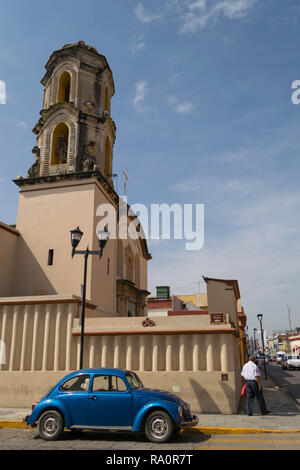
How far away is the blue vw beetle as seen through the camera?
755 centimetres

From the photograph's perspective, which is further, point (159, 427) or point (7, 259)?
point (7, 259)

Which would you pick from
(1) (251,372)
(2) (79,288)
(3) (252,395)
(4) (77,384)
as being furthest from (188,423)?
(2) (79,288)

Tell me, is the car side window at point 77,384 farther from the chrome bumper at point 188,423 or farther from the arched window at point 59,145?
the arched window at point 59,145

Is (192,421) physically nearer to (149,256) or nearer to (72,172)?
(72,172)

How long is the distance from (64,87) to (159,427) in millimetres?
21702

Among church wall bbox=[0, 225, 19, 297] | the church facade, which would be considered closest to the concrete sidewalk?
church wall bbox=[0, 225, 19, 297]

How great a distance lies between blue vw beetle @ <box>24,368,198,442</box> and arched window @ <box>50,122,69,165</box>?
52.4 ft

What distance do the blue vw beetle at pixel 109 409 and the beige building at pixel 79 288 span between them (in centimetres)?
374

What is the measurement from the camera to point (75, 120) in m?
21.5

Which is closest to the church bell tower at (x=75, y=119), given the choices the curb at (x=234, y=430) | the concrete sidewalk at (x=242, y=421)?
the concrete sidewalk at (x=242, y=421)

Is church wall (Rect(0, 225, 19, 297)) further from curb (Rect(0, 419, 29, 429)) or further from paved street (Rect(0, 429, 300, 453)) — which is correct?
paved street (Rect(0, 429, 300, 453))

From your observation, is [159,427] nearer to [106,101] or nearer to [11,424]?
[11,424]

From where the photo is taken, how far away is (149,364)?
1202 centimetres
